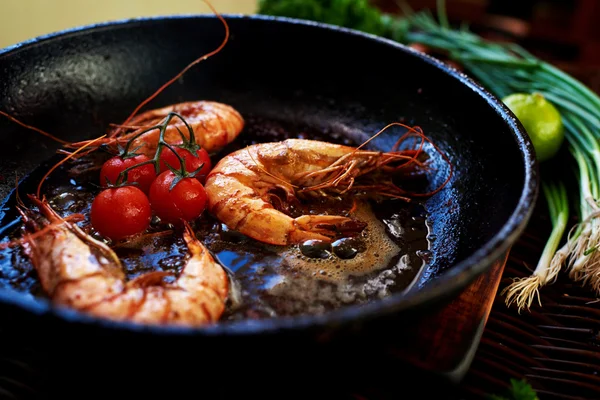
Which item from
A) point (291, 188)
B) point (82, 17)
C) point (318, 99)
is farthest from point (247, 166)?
point (82, 17)

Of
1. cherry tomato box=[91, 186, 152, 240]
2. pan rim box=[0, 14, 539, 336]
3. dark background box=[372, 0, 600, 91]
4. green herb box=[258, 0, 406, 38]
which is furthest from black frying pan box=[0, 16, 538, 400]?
dark background box=[372, 0, 600, 91]

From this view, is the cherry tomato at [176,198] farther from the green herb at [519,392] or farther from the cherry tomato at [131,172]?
the green herb at [519,392]

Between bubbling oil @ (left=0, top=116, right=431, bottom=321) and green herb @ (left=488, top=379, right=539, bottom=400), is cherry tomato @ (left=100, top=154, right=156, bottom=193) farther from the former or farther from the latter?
green herb @ (left=488, top=379, right=539, bottom=400)

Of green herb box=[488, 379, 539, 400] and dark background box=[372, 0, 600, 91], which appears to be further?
dark background box=[372, 0, 600, 91]

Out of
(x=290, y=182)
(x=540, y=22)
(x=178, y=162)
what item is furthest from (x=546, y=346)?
(x=540, y=22)

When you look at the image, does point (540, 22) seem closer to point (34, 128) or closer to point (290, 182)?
point (290, 182)
